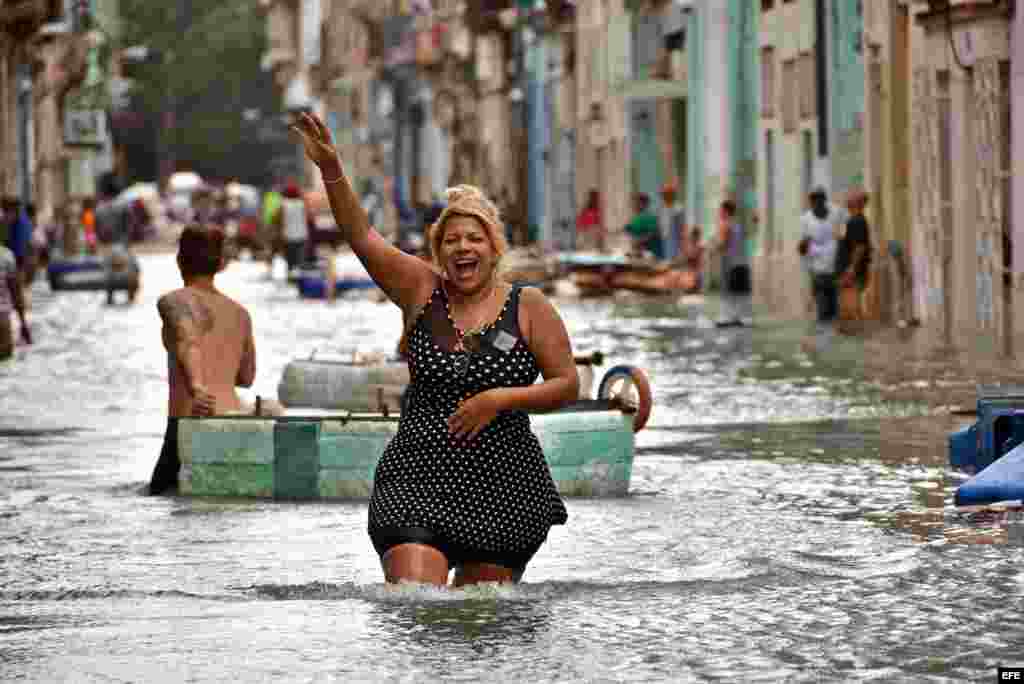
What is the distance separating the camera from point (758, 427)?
19.0 meters

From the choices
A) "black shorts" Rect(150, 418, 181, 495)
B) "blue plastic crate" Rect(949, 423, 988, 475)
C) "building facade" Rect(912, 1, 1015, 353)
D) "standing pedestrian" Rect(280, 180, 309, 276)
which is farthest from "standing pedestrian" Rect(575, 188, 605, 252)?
"black shorts" Rect(150, 418, 181, 495)

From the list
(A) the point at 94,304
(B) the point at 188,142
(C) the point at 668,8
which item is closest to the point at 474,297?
(A) the point at 94,304

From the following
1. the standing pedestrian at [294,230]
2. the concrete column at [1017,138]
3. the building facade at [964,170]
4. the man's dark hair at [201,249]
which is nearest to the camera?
the man's dark hair at [201,249]

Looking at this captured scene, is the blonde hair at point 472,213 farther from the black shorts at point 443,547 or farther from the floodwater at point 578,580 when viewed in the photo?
the floodwater at point 578,580

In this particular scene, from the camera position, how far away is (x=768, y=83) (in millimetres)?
46375

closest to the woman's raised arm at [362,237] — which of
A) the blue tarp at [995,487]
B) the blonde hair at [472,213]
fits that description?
the blonde hair at [472,213]

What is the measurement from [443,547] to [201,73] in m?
130

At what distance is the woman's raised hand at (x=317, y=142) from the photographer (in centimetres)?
945

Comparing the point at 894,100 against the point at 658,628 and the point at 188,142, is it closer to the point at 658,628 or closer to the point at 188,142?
the point at 658,628

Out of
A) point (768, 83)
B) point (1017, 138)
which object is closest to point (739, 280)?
point (768, 83)

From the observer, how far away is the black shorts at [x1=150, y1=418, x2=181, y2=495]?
14695 millimetres

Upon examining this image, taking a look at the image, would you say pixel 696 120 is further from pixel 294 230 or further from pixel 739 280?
pixel 294 230

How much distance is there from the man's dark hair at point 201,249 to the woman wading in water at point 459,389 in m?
4.85

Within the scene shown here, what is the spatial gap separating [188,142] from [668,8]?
295 feet
